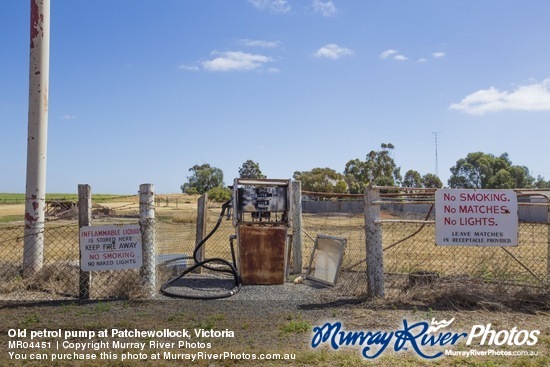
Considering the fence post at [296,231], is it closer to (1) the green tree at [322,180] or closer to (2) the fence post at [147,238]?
(2) the fence post at [147,238]

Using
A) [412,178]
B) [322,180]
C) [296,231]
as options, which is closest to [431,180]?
[412,178]

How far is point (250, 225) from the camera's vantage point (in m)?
9.02

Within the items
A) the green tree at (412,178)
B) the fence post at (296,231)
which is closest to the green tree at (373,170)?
the green tree at (412,178)

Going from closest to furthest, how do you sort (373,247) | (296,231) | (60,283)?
(373,247)
(60,283)
(296,231)

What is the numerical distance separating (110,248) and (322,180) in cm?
6432

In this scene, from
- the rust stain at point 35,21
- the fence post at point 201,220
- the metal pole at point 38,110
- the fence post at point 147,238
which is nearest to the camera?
the fence post at point 147,238

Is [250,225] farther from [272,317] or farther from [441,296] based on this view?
[441,296]

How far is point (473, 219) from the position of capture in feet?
25.2

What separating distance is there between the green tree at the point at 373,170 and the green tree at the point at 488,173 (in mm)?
10517

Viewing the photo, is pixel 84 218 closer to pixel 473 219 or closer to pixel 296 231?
pixel 296 231

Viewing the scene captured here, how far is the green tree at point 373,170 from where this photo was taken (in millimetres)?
82000

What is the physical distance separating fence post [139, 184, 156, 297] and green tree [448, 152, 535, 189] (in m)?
78.6

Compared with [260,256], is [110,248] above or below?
above

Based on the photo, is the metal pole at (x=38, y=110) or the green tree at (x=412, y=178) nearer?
the metal pole at (x=38, y=110)
